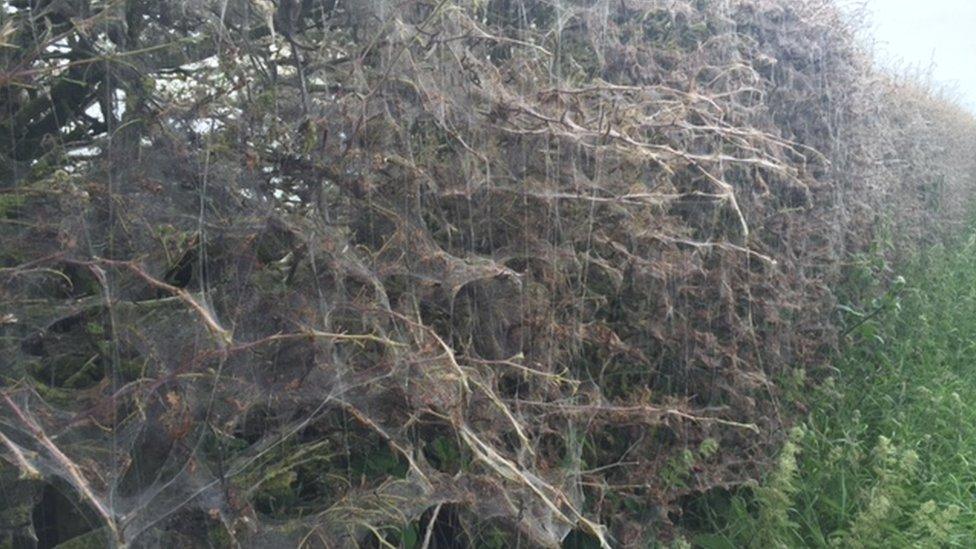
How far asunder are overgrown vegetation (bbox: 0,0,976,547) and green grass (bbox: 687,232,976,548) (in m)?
0.37

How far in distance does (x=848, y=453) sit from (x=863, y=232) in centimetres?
→ 201

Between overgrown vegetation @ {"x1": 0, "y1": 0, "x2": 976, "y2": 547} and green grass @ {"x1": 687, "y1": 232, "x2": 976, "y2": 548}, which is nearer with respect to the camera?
overgrown vegetation @ {"x1": 0, "y1": 0, "x2": 976, "y2": 547}

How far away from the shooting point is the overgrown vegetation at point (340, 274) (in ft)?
8.59

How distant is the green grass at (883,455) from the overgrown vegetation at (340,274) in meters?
0.37

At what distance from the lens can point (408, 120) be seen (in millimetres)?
3086

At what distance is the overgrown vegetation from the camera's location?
262cm

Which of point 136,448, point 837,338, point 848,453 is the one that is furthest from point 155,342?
point 837,338

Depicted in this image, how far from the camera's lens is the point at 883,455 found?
4.35 meters

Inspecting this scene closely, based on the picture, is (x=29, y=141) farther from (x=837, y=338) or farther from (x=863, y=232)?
(x=863, y=232)

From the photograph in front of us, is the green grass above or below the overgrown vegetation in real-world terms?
below

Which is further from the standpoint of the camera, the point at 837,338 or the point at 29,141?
the point at 837,338

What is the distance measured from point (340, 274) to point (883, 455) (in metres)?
2.62

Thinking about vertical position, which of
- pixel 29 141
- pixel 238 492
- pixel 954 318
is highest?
pixel 29 141

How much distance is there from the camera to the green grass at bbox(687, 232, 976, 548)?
4.29 m
